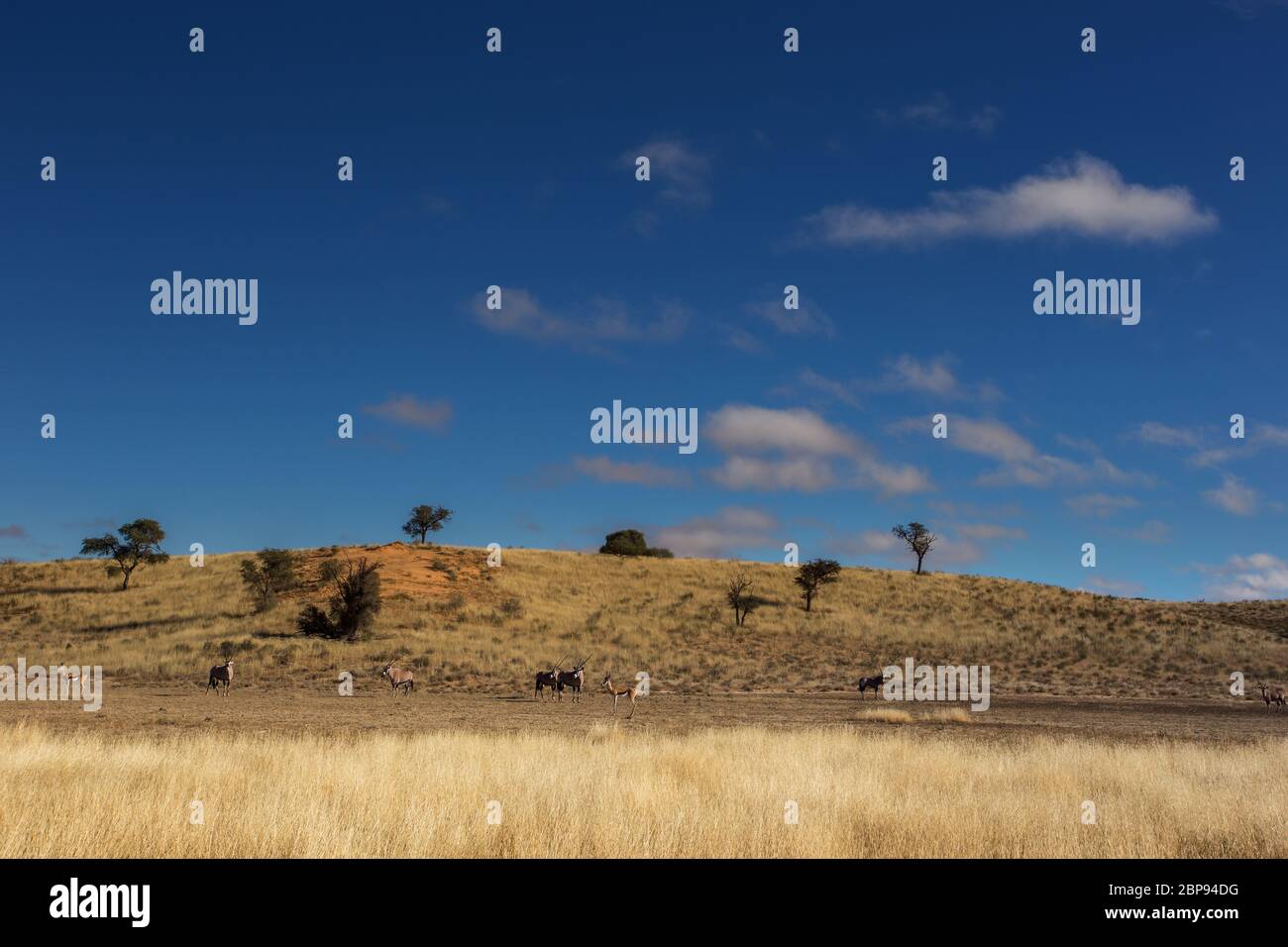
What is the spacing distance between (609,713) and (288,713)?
1021 centimetres

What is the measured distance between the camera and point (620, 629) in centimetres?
6050

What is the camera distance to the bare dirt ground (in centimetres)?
2469

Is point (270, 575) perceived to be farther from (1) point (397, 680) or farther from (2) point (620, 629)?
(1) point (397, 680)

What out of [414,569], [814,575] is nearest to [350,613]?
[414,569]

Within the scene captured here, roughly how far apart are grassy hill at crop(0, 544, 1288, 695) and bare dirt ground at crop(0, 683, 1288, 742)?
6.04m

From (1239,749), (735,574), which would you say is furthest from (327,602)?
(1239,749)

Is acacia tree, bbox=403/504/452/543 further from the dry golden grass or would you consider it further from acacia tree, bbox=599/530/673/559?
the dry golden grass

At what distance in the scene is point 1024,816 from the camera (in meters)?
12.0

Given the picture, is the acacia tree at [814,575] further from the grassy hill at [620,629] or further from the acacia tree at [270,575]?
the acacia tree at [270,575]

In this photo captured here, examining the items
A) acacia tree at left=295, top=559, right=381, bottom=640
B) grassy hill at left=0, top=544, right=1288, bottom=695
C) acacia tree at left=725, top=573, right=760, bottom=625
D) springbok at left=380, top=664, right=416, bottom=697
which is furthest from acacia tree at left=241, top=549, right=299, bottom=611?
acacia tree at left=725, top=573, right=760, bottom=625

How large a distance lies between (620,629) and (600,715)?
31.1m

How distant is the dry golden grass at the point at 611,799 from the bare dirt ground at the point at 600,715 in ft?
17.6
